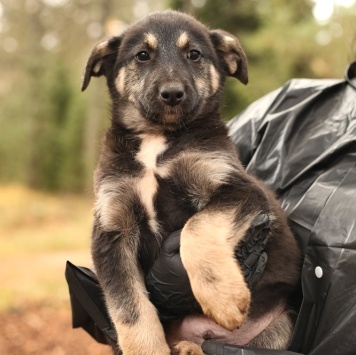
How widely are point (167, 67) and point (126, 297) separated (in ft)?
3.59

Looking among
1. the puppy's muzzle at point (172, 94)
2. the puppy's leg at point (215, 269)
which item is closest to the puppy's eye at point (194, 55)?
the puppy's muzzle at point (172, 94)

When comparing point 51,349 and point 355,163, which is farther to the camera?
point 51,349

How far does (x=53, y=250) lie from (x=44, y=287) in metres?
2.69

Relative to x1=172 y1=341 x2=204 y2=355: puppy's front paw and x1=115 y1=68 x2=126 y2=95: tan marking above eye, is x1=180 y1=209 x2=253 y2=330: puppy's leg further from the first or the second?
x1=115 y1=68 x2=126 y2=95: tan marking above eye

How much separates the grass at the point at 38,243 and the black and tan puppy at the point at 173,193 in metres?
1.90

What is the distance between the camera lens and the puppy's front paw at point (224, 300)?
230 centimetres

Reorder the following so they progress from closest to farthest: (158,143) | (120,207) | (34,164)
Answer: (120,207) < (158,143) < (34,164)

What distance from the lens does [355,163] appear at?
9.37ft

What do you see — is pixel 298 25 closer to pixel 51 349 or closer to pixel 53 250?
pixel 53 250

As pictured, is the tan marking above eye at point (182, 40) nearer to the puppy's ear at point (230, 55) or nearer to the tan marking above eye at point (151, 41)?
the tan marking above eye at point (151, 41)

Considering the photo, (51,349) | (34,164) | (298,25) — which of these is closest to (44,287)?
(51,349)

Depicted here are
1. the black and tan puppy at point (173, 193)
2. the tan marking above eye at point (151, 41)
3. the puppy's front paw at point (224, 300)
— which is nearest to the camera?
the puppy's front paw at point (224, 300)

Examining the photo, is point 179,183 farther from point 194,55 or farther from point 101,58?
point 101,58

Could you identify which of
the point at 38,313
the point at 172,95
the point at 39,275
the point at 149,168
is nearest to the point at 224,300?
the point at 149,168
